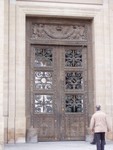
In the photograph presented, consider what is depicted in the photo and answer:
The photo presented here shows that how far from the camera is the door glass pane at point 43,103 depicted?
15867mm

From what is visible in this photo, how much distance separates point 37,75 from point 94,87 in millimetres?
2254

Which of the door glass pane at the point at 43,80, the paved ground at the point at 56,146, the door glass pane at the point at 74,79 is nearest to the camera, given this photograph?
the paved ground at the point at 56,146

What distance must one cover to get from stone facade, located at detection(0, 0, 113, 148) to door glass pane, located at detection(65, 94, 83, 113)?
→ 654mm

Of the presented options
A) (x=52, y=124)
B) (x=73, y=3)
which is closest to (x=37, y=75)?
(x=52, y=124)

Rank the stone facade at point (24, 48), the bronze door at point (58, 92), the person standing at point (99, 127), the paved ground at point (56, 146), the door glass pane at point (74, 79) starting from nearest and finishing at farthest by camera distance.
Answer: the person standing at point (99, 127) < the paved ground at point (56, 146) < the stone facade at point (24, 48) < the bronze door at point (58, 92) < the door glass pane at point (74, 79)

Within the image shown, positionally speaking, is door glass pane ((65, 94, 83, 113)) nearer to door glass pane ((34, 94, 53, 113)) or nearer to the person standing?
door glass pane ((34, 94, 53, 113))

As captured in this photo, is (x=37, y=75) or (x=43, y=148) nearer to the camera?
(x=43, y=148)

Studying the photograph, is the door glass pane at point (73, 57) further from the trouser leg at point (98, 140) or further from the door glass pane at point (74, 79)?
the trouser leg at point (98, 140)

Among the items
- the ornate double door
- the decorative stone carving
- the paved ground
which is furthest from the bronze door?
the paved ground

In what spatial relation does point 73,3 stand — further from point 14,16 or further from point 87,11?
point 14,16

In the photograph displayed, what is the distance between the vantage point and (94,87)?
15.9 metres

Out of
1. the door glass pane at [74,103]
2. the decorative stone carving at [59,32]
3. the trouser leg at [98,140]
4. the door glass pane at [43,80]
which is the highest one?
the decorative stone carving at [59,32]

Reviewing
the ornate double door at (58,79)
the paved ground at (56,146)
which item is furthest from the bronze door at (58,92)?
the paved ground at (56,146)

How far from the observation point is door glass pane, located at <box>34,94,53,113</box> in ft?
52.1
